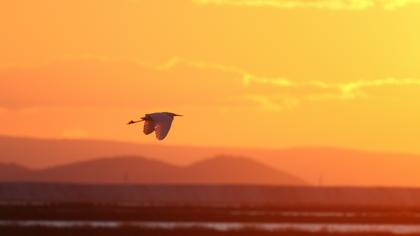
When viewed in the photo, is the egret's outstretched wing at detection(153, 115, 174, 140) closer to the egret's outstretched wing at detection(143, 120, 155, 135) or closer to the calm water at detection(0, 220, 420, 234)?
the egret's outstretched wing at detection(143, 120, 155, 135)

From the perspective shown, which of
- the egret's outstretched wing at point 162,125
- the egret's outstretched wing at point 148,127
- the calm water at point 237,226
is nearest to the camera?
the egret's outstretched wing at point 162,125

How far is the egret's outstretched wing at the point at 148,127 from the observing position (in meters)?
41.9

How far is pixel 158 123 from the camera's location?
42375 mm

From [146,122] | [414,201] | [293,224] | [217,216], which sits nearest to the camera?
[146,122]

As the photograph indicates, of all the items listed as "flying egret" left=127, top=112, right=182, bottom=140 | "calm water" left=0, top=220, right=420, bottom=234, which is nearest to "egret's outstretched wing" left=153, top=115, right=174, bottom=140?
"flying egret" left=127, top=112, right=182, bottom=140

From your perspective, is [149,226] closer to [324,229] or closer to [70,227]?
[70,227]

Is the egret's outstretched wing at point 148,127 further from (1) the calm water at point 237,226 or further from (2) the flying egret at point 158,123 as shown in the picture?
(1) the calm water at point 237,226

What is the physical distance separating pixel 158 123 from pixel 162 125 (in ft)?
0.49

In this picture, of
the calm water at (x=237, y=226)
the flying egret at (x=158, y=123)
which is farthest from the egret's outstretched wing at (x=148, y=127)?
the calm water at (x=237, y=226)

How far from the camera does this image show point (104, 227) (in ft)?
270

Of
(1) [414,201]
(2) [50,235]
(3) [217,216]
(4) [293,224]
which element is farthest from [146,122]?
(1) [414,201]

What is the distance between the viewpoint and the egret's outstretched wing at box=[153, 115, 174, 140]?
4162cm

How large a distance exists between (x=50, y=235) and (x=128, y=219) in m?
22.0

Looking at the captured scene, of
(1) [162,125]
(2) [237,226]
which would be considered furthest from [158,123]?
(2) [237,226]
